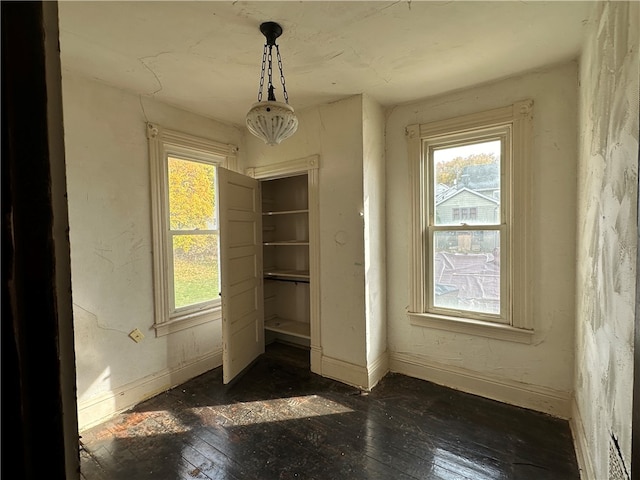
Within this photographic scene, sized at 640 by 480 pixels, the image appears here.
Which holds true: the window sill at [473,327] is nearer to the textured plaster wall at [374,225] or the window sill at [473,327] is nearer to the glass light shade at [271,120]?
the textured plaster wall at [374,225]

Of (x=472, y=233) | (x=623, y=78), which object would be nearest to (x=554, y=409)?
(x=472, y=233)

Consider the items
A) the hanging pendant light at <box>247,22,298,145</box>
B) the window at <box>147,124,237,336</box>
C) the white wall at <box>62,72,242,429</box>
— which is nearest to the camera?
the hanging pendant light at <box>247,22,298,145</box>

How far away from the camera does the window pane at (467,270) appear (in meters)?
2.48

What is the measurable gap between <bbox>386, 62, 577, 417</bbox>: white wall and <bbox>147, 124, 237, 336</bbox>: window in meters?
2.15

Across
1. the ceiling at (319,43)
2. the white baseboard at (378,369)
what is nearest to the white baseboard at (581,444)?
the white baseboard at (378,369)

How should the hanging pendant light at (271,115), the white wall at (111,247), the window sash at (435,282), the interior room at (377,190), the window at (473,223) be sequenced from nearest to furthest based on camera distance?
the interior room at (377,190)
the hanging pendant light at (271,115)
the white wall at (111,247)
the window at (473,223)
the window sash at (435,282)

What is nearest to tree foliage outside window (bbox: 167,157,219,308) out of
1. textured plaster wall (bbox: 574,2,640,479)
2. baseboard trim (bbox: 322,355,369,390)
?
baseboard trim (bbox: 322,355,369,390)

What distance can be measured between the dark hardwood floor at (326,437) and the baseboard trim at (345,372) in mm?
70

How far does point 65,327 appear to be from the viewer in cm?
43

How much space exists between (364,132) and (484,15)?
3.61ft

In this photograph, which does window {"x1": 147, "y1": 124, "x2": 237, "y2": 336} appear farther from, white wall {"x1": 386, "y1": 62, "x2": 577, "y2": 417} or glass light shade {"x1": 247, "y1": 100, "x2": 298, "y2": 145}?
white wall {"x1": 386, "y1": 62, "x2": 577, "y2": 417}

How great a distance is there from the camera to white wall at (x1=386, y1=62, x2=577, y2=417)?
2.14m

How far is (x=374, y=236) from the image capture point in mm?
2734

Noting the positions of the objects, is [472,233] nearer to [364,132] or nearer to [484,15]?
[364,132]
